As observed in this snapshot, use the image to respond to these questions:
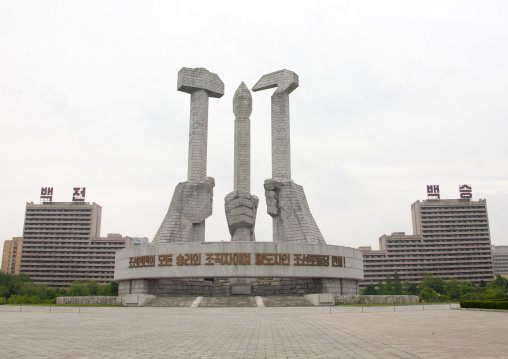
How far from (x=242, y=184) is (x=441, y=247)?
86.6 meters

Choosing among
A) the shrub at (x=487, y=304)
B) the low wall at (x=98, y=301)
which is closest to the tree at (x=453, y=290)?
the shrub at (x=487, y=304)

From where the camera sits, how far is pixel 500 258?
163 metres

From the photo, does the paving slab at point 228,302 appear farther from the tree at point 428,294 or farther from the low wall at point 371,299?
the tree at point 428,294

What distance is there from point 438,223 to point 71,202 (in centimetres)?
9790

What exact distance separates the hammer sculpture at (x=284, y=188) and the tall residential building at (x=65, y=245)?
81554 millimetres

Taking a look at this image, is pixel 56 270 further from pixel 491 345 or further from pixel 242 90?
pixel 491 345

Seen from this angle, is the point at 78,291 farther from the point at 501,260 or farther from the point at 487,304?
the point at 501,260

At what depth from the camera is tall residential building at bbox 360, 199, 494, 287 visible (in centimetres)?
11456

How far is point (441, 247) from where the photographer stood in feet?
381

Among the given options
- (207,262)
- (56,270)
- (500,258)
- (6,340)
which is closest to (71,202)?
(56,270)

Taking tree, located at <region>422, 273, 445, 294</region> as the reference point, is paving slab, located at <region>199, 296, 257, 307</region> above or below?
below

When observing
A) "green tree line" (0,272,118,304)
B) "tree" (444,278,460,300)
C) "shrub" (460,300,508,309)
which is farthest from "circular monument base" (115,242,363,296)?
"tree" (444,278,460,300)

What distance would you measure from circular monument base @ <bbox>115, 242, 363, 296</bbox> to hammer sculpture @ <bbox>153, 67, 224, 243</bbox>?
4545 mm

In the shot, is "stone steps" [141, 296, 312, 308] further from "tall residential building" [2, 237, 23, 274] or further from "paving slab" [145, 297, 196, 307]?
"tall residential building" [2, 237, 23, 274]
